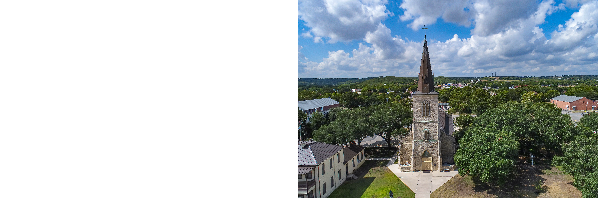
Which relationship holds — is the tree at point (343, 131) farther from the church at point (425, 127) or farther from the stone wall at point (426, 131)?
the stone wall at point (426, 131)

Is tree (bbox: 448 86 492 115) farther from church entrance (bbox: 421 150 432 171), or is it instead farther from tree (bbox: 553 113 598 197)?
church entrance (bbox: 421 150 432 171)

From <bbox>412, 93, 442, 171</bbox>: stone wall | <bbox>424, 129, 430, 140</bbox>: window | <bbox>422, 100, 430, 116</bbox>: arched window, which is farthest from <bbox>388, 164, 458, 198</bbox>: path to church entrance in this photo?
<bbox>422, 100, 430, 116</bbox>: arched window

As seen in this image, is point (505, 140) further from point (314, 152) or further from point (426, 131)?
point (314, 152)

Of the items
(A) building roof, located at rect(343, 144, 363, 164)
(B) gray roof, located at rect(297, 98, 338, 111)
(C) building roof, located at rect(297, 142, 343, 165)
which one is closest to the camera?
(C) building roof, located at rect(297, 142, 343, 165)

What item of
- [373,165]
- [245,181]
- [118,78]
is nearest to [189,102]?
[118,78]

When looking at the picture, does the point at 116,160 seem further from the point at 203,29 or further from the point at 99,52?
the point at 203,29

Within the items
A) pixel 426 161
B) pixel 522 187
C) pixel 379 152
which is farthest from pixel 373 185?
pixel 522 187
